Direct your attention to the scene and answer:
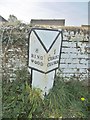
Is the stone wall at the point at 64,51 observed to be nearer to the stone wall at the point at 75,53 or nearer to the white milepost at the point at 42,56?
the stone wall at the point at 75,53

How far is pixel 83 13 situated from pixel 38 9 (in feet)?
3.05

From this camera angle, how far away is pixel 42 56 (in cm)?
345

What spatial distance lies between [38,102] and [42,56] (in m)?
0.77

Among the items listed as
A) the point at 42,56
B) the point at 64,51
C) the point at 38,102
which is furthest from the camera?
the point at 64,51

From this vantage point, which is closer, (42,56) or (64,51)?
(42,56)

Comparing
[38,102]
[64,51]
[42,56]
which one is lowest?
[38,102]

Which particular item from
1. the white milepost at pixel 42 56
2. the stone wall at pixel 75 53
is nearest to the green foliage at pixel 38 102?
the white milepost at pixel 42 56

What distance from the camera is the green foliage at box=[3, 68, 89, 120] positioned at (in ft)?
10.5

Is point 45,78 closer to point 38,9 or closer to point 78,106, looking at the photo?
point 78,106

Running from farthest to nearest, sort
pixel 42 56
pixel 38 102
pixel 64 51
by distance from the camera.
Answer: pixel 64 51 → pixel 42 56 → pixel 38 102

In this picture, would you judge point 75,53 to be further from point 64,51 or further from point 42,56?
point 42,56

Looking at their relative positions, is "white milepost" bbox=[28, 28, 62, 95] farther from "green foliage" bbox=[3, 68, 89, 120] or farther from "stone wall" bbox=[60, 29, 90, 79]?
"stone wall" bbox=[60, 29, 90, 79]

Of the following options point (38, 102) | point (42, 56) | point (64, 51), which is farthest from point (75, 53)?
point (38, 102)

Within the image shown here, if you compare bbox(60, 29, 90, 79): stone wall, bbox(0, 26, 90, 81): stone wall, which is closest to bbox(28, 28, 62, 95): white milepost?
bbox(0, 26, 90, 81): stone wall
